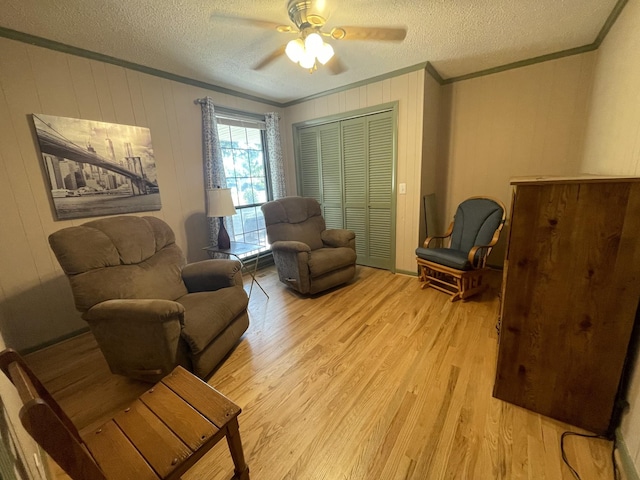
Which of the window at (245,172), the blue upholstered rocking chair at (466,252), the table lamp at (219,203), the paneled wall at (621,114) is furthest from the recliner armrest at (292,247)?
the paneled wall at (621,114)

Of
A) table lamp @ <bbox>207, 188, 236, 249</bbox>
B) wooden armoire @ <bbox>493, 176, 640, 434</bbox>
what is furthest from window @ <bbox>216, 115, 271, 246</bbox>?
wooden armoire @ <bbox>493, 176, 640, 434</bbox>

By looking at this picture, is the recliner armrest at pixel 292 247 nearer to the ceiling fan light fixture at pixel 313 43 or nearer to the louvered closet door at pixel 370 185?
the louvered closet door at pixel 370 185

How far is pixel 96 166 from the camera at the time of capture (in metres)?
2.31

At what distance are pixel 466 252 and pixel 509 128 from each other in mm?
1570

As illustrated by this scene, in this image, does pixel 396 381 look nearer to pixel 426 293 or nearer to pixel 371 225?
pixel 426 293

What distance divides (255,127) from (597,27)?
361 centimetres

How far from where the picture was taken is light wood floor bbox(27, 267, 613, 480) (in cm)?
119

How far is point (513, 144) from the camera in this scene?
3041 millimetres

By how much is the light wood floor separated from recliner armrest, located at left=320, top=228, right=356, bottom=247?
0.85 meters

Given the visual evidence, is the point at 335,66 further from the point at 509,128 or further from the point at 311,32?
the point at 509,128

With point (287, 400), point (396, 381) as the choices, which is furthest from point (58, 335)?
point (396, 381)

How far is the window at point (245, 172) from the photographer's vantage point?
3.44 meters

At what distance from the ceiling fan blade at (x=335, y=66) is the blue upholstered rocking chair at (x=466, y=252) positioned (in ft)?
6.77

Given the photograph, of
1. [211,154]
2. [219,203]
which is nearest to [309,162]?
[211,154]
